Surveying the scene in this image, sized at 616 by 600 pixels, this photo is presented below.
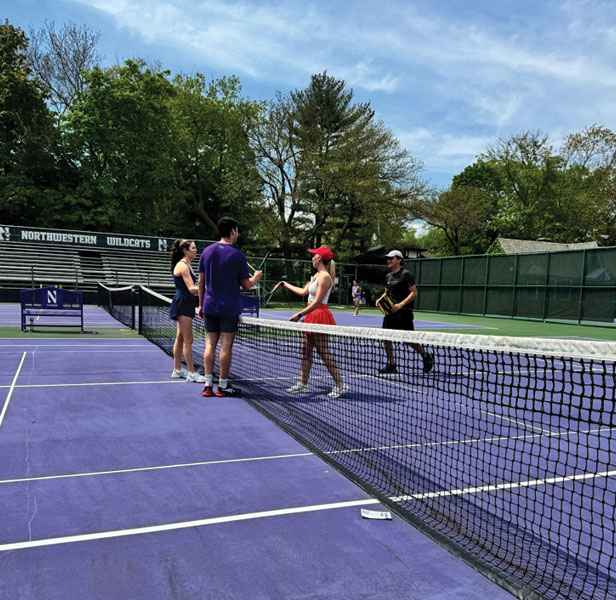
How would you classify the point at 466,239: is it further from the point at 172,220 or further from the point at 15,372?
the point at 15,372

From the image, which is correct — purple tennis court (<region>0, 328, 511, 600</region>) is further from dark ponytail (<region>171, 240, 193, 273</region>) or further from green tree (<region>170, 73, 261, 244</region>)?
Answer: green tree (<region>170, 73, 261, 244</region>)

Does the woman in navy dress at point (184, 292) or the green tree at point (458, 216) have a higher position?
the green tree at point (458, 216)

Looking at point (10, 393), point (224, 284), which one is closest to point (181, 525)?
point (224, 284)

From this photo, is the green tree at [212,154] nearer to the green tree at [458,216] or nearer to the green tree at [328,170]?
the green tree at [328,170]

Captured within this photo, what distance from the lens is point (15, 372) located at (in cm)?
675

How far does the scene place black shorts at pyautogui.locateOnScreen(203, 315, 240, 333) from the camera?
5.42m

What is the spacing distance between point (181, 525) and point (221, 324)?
9.69 feet

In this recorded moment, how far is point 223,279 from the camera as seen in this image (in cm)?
541

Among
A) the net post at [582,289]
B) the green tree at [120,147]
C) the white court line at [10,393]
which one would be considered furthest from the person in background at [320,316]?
the green tree at [120,147]

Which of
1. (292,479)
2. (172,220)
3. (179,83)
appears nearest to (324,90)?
(179,83)

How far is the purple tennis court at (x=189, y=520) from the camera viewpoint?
2.17 m

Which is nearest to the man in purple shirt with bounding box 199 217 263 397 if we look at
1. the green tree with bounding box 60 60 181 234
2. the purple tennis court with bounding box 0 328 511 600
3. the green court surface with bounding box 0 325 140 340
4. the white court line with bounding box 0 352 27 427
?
the purple tennis court with bounding box 0 328 511 600

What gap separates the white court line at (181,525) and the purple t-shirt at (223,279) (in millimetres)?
2846

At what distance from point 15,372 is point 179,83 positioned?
41.9m
